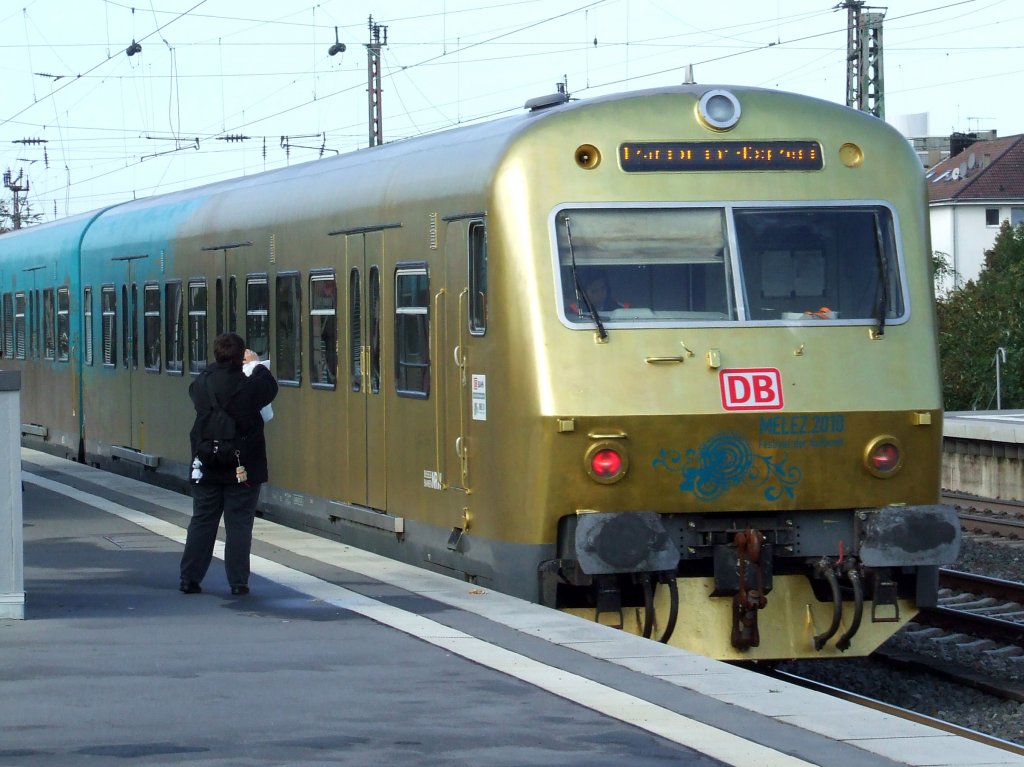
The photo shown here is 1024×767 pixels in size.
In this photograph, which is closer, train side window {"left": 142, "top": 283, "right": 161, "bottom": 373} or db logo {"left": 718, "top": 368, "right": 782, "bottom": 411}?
db logo {"left": 718, "top": 368, "right": 782, "bottom": 411}

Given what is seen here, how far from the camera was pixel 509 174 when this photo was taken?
397 inches

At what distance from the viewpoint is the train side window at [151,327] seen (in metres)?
19.4

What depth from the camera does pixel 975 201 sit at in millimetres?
92375

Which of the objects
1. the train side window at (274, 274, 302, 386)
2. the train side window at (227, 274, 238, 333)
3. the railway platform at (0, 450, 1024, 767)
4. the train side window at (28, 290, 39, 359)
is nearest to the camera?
the railway platform at (0, 450, 1024, 767)

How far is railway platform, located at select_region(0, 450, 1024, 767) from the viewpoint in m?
6.47

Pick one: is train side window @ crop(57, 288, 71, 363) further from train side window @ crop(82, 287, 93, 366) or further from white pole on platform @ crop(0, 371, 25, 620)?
white pole on platform @ crop(0, 371, 25, 620)

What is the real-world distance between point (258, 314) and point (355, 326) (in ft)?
8.77

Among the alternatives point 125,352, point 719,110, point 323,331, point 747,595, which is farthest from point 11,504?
point 125,352

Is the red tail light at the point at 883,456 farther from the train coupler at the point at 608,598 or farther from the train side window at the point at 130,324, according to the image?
the train side window at the point at 130,324

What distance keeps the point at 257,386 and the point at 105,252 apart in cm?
1213

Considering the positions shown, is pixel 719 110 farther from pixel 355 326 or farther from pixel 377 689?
pixel 377 689

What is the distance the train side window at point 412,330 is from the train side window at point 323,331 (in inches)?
53.3

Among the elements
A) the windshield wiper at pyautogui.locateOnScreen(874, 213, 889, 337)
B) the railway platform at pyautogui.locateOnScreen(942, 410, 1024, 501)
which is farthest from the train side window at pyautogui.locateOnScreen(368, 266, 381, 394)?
the railway platform at pyautogui.locateOnScreen(942, 410, 1024, 501)

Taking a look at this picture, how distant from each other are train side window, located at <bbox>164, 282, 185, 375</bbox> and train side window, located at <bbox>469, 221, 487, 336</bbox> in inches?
321
